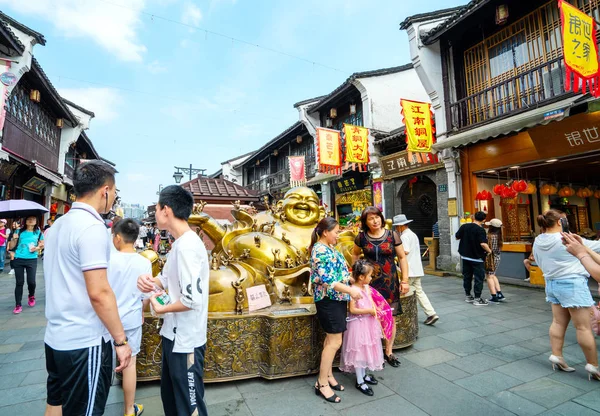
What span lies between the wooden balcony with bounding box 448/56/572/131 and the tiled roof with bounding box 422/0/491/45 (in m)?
1.85

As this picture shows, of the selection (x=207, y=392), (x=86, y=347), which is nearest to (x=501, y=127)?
(x=207, y=392)

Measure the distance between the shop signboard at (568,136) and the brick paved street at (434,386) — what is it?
A: 4243mm

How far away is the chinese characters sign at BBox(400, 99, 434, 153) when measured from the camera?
29.4 feet

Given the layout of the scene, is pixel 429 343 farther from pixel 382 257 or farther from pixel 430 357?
pixel 382 257

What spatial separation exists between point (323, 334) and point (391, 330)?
30.1 inches

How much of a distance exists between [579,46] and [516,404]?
5.79m

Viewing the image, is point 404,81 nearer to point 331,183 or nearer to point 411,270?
point 331,183

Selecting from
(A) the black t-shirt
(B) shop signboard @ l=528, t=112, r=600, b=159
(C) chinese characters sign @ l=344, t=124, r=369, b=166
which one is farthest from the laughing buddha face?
(C) chinese characters sign @ l=344, t=124, r=369, b=166

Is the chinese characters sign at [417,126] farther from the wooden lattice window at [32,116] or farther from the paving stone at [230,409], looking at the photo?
the wooden lattice window at [32,116]

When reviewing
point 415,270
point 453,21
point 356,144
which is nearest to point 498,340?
point 415,270

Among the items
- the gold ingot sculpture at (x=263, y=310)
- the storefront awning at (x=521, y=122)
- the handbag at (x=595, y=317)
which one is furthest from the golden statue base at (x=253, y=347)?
the storefront awning at (x=521, y=122)

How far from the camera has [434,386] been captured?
2820 millimetres

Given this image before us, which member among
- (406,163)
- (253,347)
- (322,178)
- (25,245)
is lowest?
(253,347)

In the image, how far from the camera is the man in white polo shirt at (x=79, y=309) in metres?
1.51
